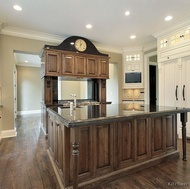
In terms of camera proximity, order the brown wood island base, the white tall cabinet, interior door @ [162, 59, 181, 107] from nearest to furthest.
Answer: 1. the brown wood island base
2. the white tall cabinet
3. interior door @ [162, 59, 181, 107]

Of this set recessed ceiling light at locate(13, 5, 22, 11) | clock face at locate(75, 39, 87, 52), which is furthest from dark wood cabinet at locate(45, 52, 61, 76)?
recessed ceiling light at locate(13, 5, 22, 11)

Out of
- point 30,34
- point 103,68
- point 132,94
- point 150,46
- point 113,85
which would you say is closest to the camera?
point 30,34

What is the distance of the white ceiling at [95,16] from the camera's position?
2.79 meters

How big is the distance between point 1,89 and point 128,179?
148 inches

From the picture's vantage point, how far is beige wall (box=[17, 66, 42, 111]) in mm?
7873

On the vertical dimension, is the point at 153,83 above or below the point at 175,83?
above

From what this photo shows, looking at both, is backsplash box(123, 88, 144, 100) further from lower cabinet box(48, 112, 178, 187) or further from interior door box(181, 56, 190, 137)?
lower cabinet box(48, 112, 178, 187)

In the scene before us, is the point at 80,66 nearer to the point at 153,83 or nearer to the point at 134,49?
the point at 134,49

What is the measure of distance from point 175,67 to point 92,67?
2380 millimetres

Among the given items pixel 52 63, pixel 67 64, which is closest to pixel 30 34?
pixel 52 63

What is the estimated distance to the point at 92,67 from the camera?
448cm

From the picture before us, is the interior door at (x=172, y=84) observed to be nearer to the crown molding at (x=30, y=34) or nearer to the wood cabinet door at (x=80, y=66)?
the wood cabinet door at (x=80, y=66)

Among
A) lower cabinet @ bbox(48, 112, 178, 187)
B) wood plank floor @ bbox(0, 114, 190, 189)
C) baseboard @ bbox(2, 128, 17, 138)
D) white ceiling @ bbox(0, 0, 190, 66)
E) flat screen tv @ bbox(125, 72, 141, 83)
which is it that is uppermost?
white ceiling @ bbox(0, 0, 190, 66)

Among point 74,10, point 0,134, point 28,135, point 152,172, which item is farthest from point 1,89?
point 152,172
